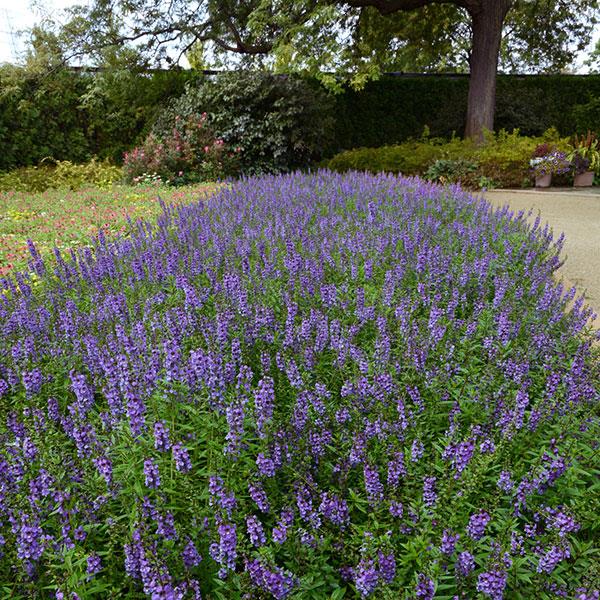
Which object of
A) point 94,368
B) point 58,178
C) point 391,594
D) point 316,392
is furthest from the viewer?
point 58,178

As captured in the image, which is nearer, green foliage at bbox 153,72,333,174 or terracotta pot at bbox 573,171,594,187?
terracotta pot at bbox 573,171,594,187

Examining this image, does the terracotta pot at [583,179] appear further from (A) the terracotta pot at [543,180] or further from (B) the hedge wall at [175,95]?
(B) the hedge wall at [175,95]

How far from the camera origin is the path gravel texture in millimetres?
6848

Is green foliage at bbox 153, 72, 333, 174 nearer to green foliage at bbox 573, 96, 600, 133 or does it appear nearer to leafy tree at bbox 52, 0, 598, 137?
leafy tree at bbox 52, 0, 598, 137

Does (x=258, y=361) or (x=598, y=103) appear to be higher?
(x=598, y=103)

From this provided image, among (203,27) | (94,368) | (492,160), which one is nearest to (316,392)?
(94,368)

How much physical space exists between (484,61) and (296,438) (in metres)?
17.6

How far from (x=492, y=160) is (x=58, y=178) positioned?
1295 centimetres

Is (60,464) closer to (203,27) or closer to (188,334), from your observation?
(188,334)

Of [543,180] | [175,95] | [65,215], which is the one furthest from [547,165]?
[175,95]

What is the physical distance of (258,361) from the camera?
3.58 meters

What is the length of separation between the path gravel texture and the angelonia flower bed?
A: 1.68 m

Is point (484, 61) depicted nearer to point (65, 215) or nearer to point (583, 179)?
point (583, 179)

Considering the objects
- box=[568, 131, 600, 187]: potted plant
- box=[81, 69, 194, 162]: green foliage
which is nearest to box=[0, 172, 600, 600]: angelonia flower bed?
box=[568, 131, 600, 187]: potted plant
